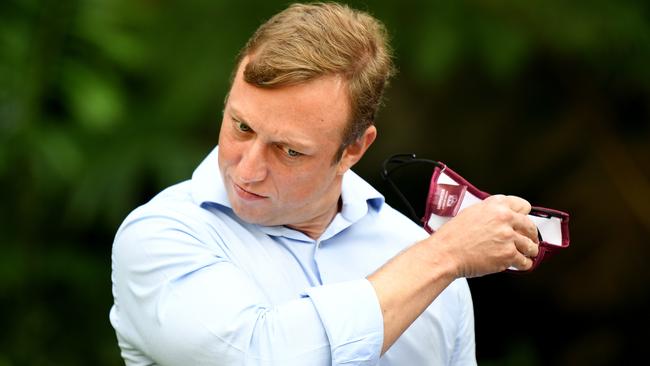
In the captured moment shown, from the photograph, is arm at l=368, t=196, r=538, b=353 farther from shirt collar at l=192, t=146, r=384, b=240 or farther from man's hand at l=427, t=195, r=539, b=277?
shirt collar at l=192, t=146, r=384, b=240

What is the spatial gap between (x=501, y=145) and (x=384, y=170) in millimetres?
2860

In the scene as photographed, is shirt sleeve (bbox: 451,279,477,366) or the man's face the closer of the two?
the man's face

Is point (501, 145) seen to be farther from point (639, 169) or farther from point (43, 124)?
point (43, 124)

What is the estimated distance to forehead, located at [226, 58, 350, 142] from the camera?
6.13ft

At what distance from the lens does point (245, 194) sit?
6.35 ft

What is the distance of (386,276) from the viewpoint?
1.82 m

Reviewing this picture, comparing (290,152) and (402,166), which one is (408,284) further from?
(402,166)

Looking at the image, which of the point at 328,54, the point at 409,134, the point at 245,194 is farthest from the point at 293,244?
the point at 409,134

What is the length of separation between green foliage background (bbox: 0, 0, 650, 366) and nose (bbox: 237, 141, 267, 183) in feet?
7.14

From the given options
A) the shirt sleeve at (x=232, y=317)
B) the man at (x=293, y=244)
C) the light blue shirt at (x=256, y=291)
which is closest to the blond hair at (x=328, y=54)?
the man at (x=293, y=244)

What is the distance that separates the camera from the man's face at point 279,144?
1872 mm

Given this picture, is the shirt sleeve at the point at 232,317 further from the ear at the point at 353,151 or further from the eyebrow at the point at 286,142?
the ear at the point at 353,151

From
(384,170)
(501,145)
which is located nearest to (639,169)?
(501,145)

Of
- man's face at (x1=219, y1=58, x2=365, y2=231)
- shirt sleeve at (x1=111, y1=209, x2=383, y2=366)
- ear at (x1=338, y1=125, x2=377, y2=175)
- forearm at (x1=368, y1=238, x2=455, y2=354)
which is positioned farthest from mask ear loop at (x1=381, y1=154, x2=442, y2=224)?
shirt sleeve at (x1=111, y1=209, x2=383, y2=366)
